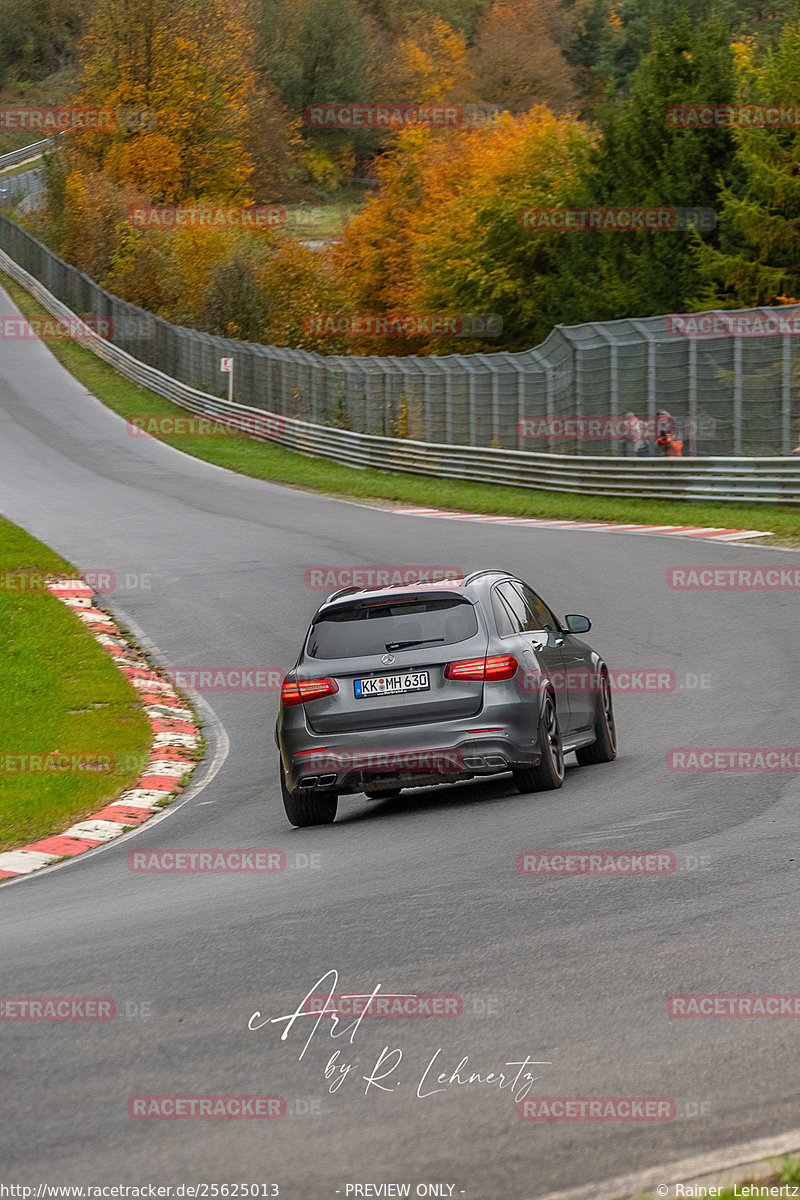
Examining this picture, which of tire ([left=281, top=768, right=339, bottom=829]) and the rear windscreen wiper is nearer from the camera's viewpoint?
the rear windscreen wiper

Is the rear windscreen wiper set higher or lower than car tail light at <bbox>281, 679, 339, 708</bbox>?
higher

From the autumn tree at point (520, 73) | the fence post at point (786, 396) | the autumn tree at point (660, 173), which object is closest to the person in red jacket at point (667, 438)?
the fence post at point (786, 396)

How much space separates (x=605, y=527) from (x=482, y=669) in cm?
1609

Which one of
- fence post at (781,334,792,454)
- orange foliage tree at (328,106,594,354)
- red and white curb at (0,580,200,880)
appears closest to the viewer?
red and white curb at (0,580,200,880)

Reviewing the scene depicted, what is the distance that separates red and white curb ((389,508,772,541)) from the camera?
73.7 feet

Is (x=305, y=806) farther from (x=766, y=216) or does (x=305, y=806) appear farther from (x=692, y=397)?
(x=766, y=216)

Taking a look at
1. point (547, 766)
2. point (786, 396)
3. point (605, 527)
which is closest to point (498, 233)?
point (786, 396)

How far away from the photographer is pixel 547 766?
966cm

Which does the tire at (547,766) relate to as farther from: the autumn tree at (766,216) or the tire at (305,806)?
the autumn tree at (766,216)

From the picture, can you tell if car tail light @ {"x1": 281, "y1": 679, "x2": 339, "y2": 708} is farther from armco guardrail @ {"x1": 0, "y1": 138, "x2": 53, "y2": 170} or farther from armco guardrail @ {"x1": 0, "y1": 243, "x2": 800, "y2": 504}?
armco guardrail @ {"x1": 0, "y1": 138, "x2": 53, "y2": 170}

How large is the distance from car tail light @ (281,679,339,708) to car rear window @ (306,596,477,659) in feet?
0.64

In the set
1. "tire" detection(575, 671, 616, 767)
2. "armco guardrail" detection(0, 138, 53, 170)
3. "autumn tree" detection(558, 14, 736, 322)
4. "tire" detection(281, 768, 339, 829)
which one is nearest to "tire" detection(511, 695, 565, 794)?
"tire" detection(575, 671, 616, 767)

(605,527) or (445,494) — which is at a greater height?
(605,527)

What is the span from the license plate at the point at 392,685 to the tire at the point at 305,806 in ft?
2.68
